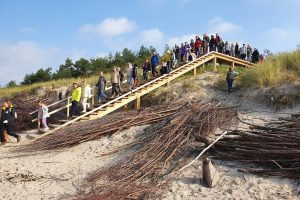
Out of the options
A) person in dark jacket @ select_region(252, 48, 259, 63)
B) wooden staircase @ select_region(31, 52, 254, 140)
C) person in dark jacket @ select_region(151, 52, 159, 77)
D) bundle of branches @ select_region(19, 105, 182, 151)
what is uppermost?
person in dark jacket @ select_region(252, 48, 259, 63)

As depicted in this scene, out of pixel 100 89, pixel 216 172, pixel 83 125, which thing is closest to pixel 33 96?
pixel 100 89

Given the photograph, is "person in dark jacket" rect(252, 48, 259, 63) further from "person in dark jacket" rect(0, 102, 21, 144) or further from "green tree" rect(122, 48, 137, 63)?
"person in dark jacket" rect(0, 102, 21, 144)

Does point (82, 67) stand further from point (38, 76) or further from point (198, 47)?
point (198, 47)

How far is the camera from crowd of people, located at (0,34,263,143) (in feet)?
51.3

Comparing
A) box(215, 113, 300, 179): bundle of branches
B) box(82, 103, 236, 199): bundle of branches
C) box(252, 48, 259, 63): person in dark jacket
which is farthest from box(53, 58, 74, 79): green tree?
box(215, 113, 300, 179): bundle of branches

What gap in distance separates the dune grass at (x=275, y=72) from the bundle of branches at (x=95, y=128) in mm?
3110

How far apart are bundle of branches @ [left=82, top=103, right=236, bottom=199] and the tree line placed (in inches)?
811

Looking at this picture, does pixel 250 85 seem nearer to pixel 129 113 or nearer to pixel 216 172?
pixel 129 113

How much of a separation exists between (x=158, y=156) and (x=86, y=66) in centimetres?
2440

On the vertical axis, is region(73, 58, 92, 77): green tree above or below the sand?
above

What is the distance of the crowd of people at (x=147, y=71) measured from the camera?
15.6 m

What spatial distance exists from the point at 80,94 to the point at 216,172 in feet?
28.9

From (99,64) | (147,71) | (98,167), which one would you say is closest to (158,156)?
(98,167)

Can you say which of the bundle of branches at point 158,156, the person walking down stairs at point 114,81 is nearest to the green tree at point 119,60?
the person walking down stairs at point 114,81
